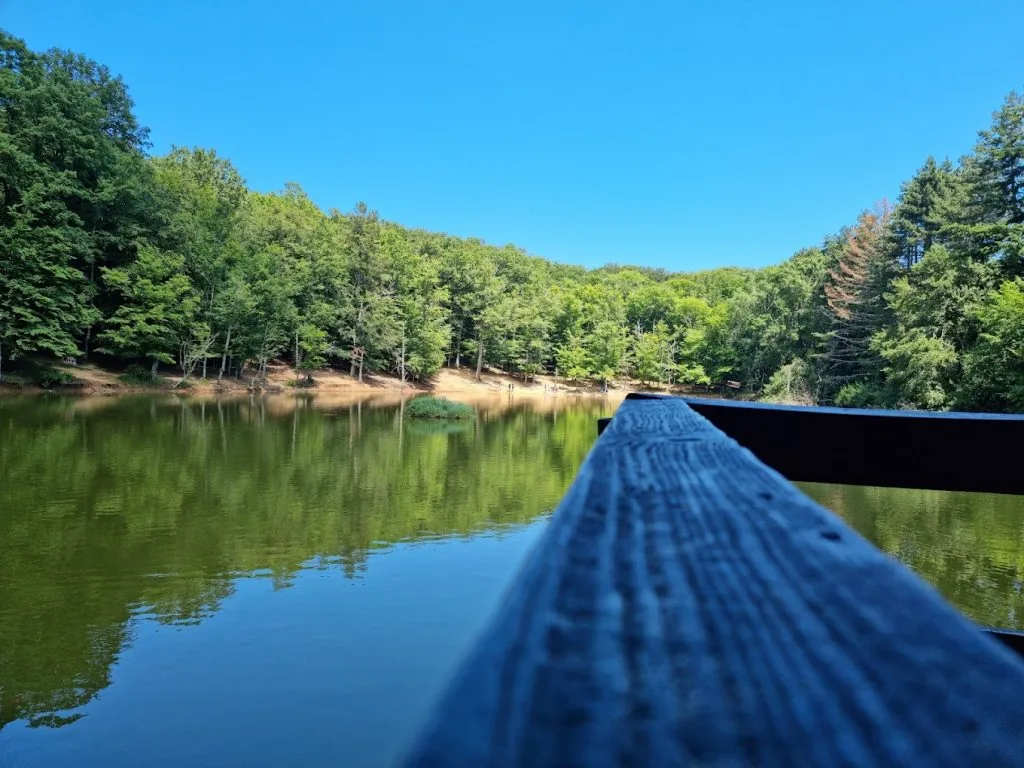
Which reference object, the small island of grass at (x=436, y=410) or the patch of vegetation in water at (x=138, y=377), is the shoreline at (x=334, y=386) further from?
the small island of grass at (x=436, y=410)

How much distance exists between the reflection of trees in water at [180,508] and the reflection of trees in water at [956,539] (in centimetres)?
698

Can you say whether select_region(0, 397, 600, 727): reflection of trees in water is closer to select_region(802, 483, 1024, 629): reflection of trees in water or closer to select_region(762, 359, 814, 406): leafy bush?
select_region(802, 483, 1024, 629): reflection of trees in water

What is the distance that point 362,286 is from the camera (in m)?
48.1

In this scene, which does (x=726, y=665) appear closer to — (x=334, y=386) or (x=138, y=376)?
(x=138, y=376)

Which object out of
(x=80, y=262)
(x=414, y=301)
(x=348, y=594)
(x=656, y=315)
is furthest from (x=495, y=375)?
(x=348, y=594)

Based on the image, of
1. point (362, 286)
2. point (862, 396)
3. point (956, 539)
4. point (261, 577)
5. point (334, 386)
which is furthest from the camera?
point (362, 286)

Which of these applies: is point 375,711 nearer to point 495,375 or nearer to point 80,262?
point 80,262

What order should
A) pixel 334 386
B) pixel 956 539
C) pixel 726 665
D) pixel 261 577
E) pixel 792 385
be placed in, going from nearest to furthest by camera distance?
pixel 726 665 → pixel 261 577 → pixel 956 539 → pixel 792 385 → pixel 334 386

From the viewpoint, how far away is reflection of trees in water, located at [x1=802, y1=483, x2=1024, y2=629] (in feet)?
29.2

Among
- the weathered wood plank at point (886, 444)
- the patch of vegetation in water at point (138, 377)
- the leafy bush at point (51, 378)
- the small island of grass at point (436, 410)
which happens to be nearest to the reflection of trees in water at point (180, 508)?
the leafy bush at point (51, 378)

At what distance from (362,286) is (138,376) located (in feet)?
62.3

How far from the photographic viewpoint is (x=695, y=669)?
33 cm

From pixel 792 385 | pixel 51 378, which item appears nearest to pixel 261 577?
pixel 51 378

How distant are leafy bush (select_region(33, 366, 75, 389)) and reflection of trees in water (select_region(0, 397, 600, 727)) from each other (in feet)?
16.4
